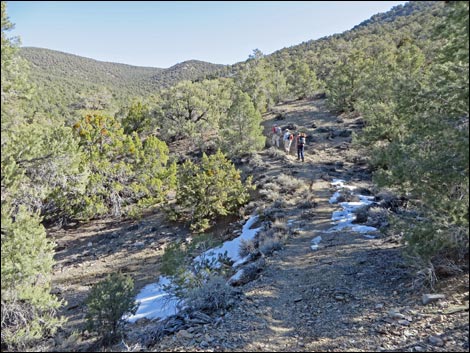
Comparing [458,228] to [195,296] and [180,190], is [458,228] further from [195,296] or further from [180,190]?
[180,190]

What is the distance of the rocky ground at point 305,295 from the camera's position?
5418 millimetres

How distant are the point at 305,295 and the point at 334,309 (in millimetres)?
947

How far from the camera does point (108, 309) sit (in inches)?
265

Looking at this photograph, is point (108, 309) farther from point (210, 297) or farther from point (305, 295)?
point (305, 295)

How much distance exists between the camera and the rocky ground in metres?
5.42

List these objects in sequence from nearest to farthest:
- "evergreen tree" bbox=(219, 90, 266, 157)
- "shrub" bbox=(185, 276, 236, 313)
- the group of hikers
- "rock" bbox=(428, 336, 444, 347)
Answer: "rock" bbox=(428, 336, 444, 347)
"shrub" bbox=(185, 276, 236, 313)
the group of hikers
"evergreen tree" bbox=(219, 90, 266, 157)

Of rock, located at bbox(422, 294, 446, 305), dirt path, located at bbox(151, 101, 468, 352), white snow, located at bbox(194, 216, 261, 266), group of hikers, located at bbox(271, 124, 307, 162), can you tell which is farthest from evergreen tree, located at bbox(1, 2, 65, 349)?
group of hikers, located at bbox(271, 124, 307, 162)

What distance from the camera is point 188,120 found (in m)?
28.5

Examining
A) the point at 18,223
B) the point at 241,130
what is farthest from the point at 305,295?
the point at 241,130

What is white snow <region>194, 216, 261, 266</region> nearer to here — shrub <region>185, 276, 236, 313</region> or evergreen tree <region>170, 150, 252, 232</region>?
evergreen tree <region>170, 150, 252, 232</region>

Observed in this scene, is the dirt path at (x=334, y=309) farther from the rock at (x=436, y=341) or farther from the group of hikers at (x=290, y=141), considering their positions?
the group of hikers at (x=290, y=141)

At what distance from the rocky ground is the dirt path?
0.06ft

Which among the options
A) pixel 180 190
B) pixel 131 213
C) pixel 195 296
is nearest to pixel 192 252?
pixel 195 296

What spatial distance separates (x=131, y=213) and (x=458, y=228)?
14.6 m
